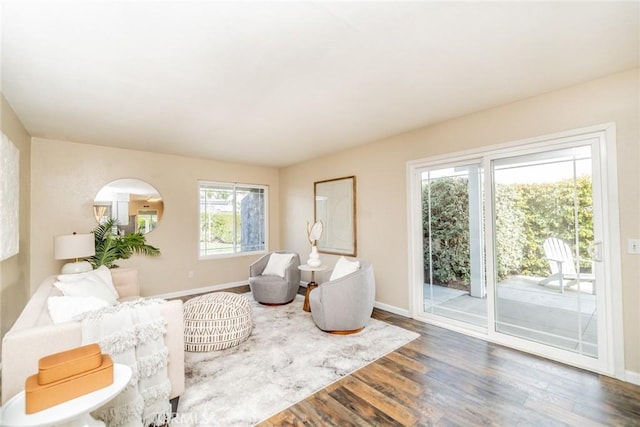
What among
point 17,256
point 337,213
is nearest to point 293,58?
point 337,213

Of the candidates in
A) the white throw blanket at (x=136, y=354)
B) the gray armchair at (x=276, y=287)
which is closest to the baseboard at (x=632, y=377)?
the white throw blanket at (x=136, y=354)

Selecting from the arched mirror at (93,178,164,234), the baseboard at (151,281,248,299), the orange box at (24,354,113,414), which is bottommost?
the baseboard at (151,281,248,299)

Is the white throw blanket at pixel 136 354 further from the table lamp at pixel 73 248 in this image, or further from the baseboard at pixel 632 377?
the baseboard at pixel 632 377

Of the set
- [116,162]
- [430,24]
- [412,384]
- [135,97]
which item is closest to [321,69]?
[430,24]

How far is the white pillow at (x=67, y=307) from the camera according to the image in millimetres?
1669

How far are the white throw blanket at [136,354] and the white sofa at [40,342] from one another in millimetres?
Answer: 67

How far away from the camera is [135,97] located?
8.42ft

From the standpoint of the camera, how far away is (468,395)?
2.04m

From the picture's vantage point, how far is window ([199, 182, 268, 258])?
5238mm

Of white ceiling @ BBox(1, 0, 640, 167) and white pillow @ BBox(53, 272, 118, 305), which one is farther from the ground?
white ceiling @ BBox(1, 0, 640, 167)

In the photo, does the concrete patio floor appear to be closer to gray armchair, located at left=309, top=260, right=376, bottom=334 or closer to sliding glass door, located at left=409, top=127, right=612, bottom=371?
sliding glass door, located at left=409, top=127, right=612, bottom=371

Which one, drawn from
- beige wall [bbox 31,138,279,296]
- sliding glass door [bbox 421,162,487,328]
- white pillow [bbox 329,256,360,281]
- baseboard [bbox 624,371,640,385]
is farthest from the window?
baseboard [bbox 624,371,640,385]

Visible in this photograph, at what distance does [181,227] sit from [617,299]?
5.59 meters

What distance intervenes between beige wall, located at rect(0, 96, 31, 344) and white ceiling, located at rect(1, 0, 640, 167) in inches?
7.3
